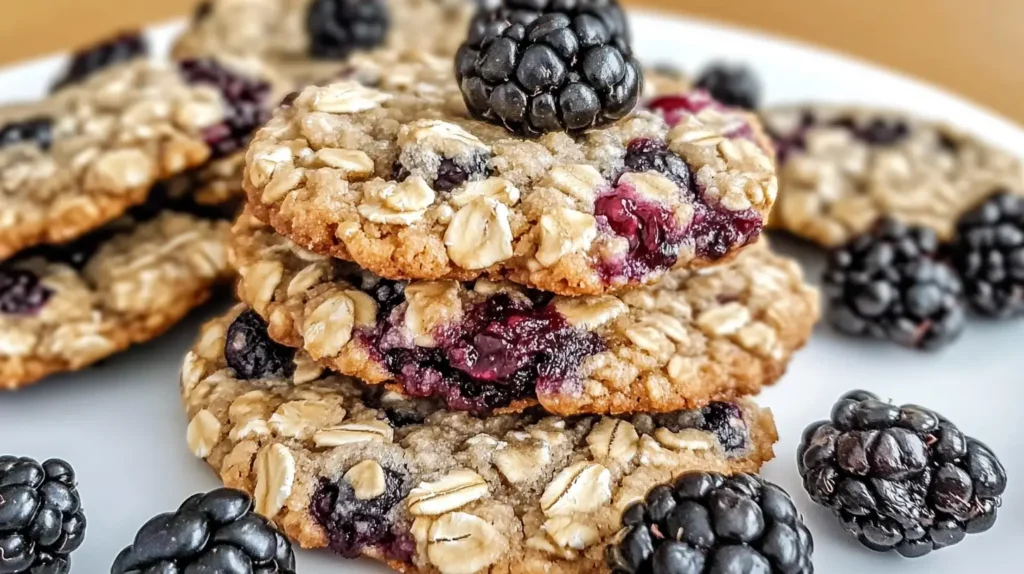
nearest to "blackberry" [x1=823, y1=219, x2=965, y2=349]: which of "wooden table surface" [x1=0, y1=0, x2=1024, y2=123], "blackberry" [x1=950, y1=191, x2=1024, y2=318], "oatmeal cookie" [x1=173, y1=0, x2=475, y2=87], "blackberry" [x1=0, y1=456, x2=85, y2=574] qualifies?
"blackberry" [x1=950, y1=191, x2=1024, y2=318]

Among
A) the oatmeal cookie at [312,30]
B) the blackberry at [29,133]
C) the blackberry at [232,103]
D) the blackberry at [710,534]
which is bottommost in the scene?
the blackberry at [710,534]

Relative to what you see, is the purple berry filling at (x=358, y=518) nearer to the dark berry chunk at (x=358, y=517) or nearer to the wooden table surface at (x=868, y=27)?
the dark berry chunk at (x=358, y=517)

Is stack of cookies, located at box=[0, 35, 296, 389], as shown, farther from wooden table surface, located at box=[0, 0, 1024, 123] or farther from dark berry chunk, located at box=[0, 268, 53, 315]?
wooden table surface, located at box=[0, 0, 1024, 123]

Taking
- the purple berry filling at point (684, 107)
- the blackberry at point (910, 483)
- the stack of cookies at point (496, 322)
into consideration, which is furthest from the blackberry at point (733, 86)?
the blackberry at point (910, 483)

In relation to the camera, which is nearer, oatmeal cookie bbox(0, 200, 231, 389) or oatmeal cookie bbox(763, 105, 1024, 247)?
oatmeal cookie bbox(0, 200, 231, 389)

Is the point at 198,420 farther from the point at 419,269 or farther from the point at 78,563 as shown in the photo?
the point at 419,269

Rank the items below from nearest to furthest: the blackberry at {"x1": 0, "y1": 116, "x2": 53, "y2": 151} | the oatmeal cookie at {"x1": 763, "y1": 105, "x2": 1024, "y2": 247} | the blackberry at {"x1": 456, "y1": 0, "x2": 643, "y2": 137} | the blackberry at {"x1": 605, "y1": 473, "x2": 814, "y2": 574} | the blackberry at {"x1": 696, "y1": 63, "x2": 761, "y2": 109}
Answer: the blackberry at {"x1": 605, "y1": 473, "x2": 814, "y2": 574}, the blackberry at {"x1": 456, "y1": 0, "x2": 643, "y2": 137}, the blackberry at {"x1": 0, "y1": 116, "x2": 53, "y2": 151}, the oatmeal cookie at {"x1": 763, "y1": 105, "x2": 1024, "y2": 247}, the blackberry at {"x1": 696, "y1": 63, "x2": 761, "y2": 109}
